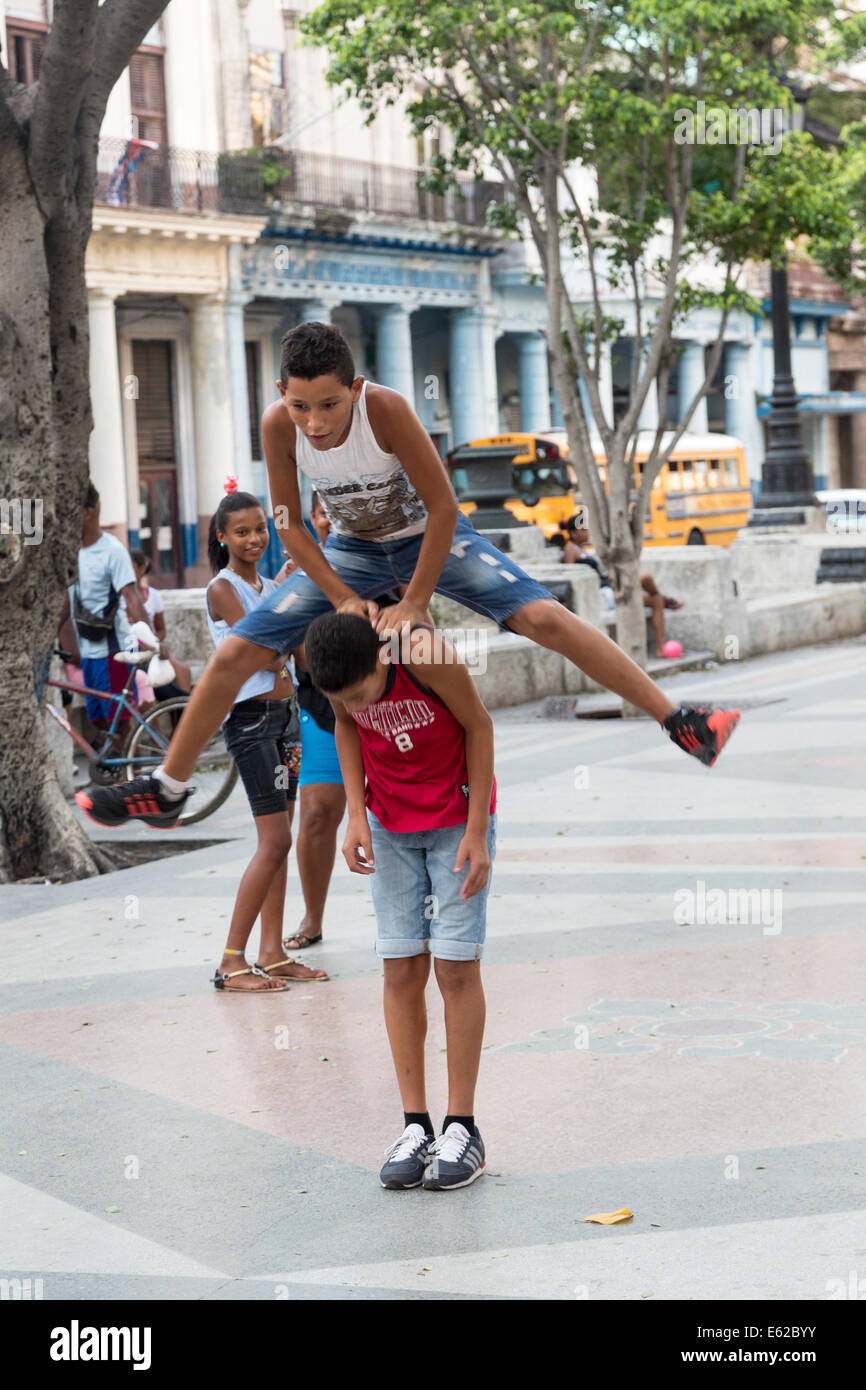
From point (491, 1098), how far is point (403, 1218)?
907mm

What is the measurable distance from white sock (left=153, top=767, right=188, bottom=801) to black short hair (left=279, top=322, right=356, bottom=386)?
3.89 feet

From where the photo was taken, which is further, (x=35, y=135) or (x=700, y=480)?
(x=700, y=480)

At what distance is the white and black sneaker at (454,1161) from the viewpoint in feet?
14.6

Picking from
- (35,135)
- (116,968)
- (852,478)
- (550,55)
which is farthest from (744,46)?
(852,478)

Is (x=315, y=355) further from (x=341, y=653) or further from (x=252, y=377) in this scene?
(x=252, y=377)

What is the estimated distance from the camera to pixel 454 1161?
4457 mm

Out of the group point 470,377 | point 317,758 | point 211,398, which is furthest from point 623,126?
point 470,377

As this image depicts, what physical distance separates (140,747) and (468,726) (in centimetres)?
647

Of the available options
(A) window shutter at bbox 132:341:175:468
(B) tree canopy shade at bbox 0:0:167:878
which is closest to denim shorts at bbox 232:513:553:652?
(B) tree canopy shade at bbox 0:0:167:878

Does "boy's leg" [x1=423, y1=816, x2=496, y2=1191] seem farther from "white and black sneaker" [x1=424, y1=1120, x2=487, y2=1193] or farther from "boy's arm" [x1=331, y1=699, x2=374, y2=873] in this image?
"boy's arm" [x1=331, y1=699, x2=374, y2=873]

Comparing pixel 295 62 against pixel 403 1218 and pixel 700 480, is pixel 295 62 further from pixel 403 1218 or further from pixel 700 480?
pixel 403 1218

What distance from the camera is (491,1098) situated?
16.9 ft

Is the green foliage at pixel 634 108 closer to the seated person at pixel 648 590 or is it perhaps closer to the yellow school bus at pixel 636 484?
the seated person at pixel 648 590

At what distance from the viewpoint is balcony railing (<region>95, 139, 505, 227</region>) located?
29.5 m
